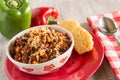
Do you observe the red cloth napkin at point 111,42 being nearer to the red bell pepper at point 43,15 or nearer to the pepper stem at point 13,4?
the red bell pepper at point 43,15

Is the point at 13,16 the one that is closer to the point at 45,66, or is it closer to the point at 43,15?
the point at 43,15

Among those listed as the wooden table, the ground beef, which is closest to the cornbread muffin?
the ground beef

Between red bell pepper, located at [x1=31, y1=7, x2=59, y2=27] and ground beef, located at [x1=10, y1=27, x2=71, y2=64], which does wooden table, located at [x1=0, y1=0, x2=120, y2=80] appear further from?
ground beef, located at [x1=10, y1=27, x2=71, y2=64]

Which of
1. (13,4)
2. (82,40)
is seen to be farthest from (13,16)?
(82,40)

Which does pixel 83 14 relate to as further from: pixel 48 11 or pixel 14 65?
pixel 14 65

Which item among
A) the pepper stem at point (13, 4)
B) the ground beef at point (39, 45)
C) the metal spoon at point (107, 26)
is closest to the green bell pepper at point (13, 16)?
the pepper stem at point (13, 4)

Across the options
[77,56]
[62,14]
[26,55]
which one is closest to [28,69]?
[26,55]
